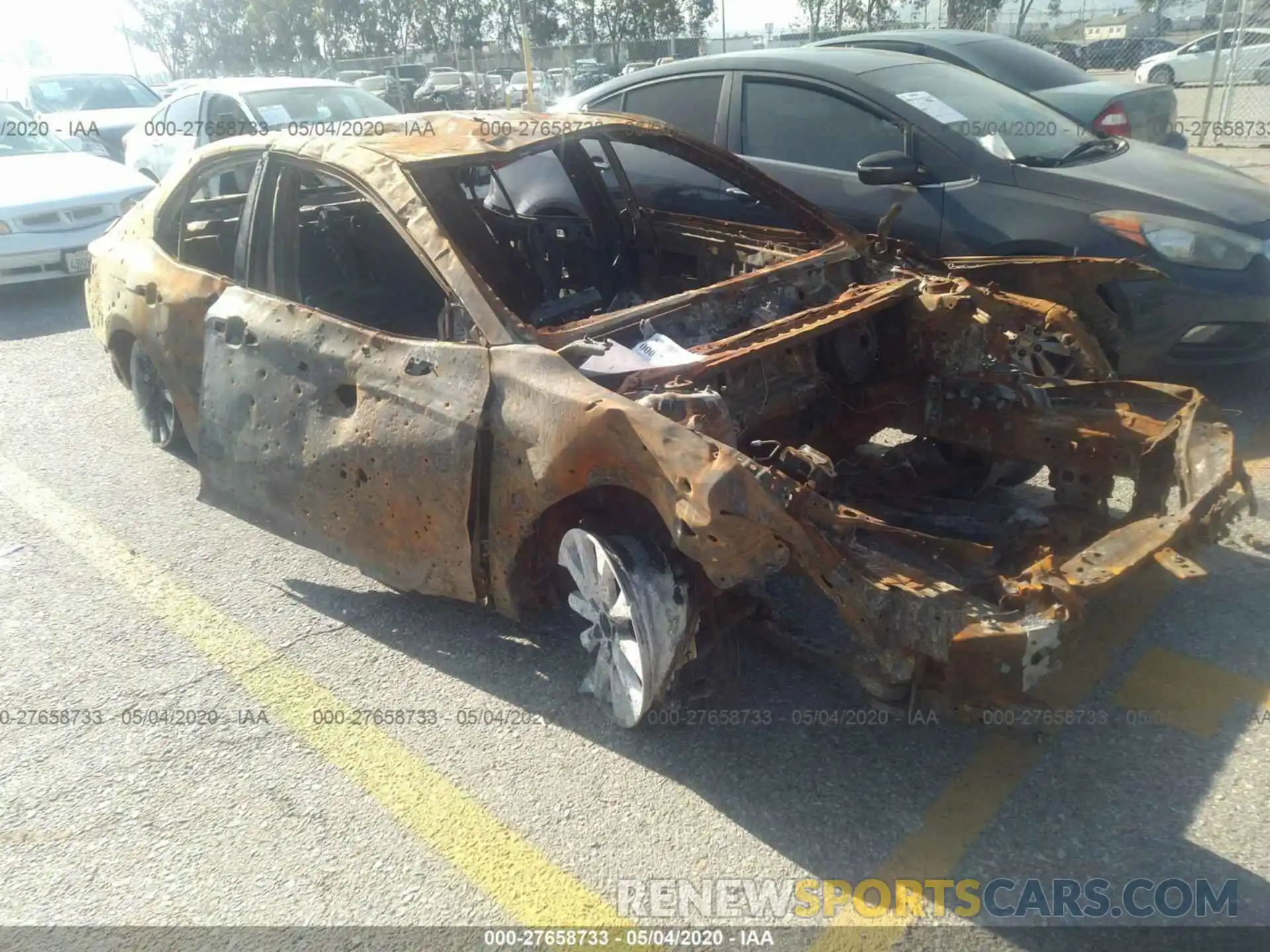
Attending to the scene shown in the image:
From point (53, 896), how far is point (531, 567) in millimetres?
1556

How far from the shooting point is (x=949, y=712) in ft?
8.15

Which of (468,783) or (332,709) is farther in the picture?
(332,709)

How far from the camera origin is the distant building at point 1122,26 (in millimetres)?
31375

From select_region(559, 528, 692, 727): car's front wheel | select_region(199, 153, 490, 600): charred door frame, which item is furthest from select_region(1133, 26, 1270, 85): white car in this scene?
select_region(559, 528, 692, 727): car's front wheel

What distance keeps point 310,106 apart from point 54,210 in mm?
2474

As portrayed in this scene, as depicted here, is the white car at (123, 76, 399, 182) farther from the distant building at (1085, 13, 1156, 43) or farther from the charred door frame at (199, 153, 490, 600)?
the distant building at (1085, 13, 1156, 43)

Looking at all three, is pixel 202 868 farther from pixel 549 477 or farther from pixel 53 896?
pixel 549 477

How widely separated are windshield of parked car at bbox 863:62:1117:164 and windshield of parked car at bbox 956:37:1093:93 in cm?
254

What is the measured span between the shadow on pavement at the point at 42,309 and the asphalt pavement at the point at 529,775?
5011mm

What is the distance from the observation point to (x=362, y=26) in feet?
138

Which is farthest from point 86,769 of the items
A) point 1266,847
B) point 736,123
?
point 736,123

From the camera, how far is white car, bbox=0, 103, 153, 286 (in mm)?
8430

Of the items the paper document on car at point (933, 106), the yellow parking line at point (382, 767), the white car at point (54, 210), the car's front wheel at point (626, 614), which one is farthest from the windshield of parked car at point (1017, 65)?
the white car at point (54, 210)

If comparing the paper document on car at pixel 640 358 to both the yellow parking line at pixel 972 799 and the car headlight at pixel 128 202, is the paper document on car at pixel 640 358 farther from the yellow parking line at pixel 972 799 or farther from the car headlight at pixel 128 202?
the car headlight at pixel 128 202
